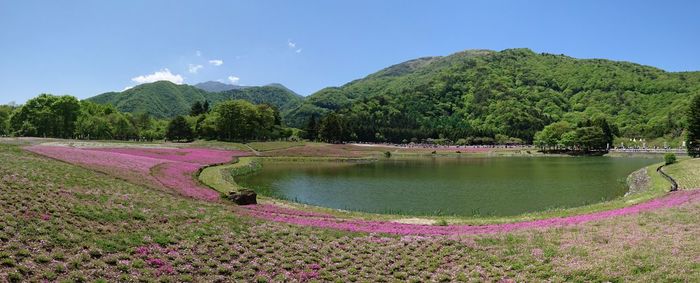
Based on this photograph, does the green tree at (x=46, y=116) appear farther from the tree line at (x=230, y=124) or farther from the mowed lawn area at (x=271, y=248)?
the mowed lawn area at (x=271, y=248)

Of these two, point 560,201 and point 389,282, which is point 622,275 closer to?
point 389,282

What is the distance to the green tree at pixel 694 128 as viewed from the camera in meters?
77.1

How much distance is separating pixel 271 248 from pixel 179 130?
15135cm

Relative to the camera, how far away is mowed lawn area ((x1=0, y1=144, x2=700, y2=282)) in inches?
586

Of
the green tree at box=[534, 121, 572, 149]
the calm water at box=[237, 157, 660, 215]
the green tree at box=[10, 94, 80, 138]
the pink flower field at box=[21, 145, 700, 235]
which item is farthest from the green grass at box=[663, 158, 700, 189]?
the green tree at box=[10, 94, 80, 138]

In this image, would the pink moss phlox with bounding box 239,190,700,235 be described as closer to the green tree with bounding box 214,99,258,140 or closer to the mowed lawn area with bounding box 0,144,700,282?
the mowed lawn area with bounding box 0,144,700,282

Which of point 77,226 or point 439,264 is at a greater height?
point 77,226

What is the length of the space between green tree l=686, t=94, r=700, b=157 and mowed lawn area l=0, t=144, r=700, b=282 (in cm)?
6959

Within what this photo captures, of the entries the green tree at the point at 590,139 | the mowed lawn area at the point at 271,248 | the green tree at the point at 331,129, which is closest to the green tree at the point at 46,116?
the green tree at the point at 331,129

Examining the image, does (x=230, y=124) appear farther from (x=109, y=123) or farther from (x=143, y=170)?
(x=143, y=170)

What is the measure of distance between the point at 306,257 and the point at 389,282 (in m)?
4.27

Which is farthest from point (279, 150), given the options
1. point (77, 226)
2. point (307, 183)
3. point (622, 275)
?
point (622, 275)

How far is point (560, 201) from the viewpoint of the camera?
3956cm

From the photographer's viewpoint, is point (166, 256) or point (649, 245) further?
point (649, 245)
